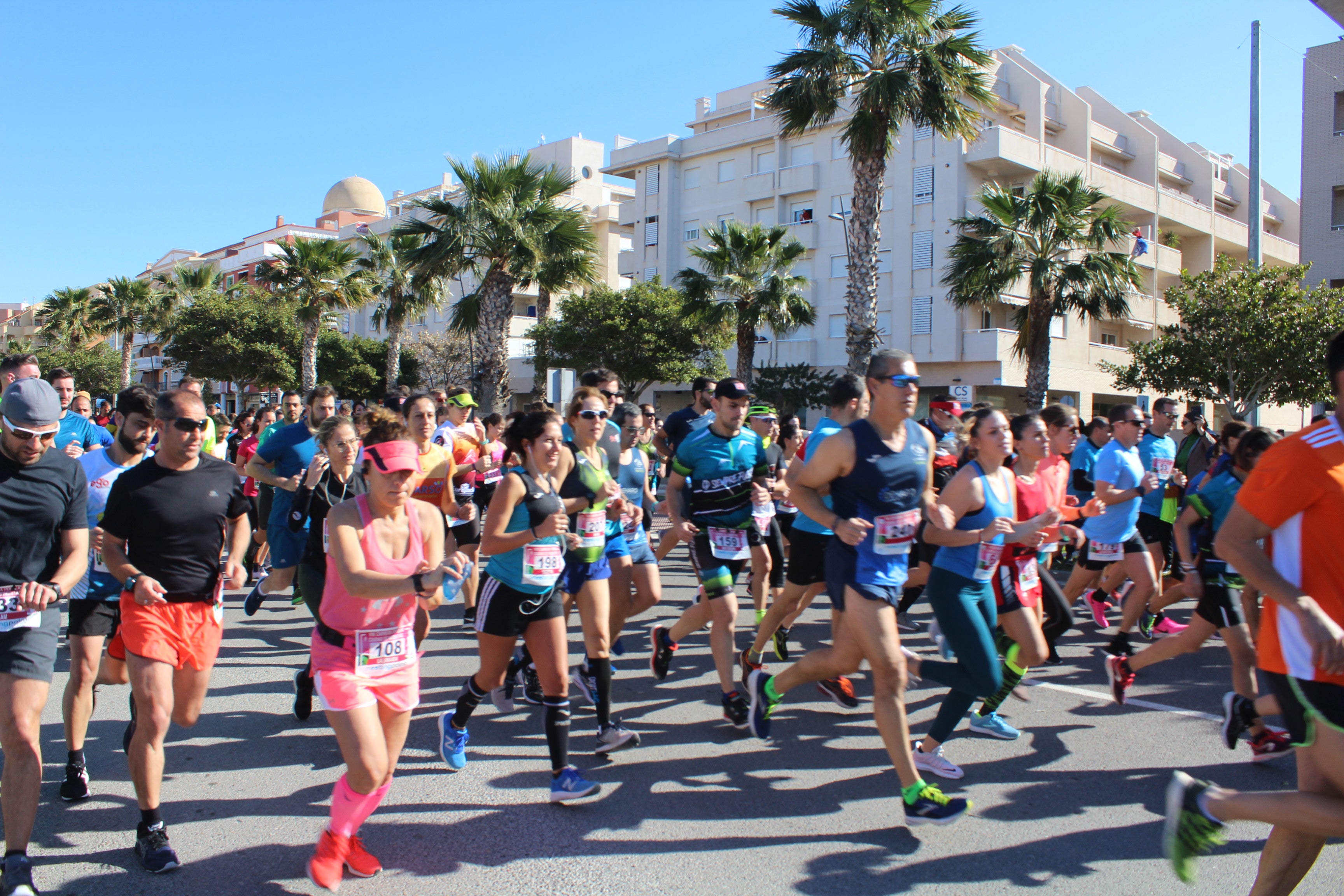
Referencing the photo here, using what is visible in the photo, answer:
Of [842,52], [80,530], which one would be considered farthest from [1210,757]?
[842,52]

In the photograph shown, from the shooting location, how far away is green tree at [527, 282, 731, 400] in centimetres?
3472

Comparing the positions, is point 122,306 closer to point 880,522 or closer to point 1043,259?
point 1043,259

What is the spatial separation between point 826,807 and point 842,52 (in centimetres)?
1729

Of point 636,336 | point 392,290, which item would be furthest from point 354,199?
point 636,336

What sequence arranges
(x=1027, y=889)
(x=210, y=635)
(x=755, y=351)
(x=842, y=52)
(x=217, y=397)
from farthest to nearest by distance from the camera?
(x=217, y=397), (x=755, y=351), (x=842, y=52), (x=210, y=635), (x=1027, y=889)

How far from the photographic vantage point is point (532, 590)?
13.9ft

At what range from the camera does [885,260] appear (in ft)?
117

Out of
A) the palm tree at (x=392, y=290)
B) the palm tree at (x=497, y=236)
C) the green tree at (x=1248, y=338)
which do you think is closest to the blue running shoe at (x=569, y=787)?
the palm tree at (x=497, y=236)

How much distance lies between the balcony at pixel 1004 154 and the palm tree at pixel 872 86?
1436 cm

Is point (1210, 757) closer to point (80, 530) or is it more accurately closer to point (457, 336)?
point (80, 530)

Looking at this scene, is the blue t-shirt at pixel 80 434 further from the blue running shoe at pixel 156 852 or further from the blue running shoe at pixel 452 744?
the blue running shoe at pixel 156 852

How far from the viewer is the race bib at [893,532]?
157 inches

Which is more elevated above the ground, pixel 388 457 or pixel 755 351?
pixel 755 351

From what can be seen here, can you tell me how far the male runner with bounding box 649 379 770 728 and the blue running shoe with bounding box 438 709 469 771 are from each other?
150cm
